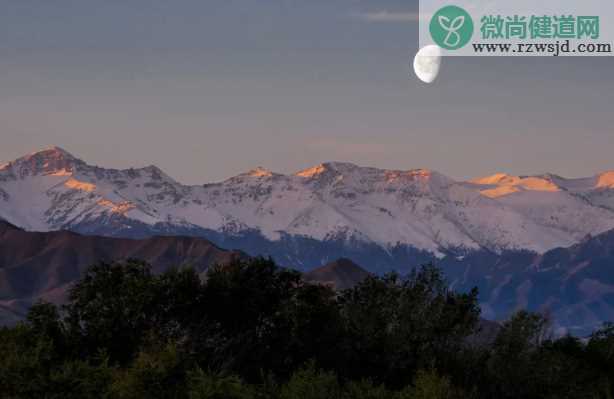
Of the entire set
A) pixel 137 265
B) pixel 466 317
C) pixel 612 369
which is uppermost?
pixel 137 265

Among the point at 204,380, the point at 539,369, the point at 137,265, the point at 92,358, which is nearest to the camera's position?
the point at 204,380

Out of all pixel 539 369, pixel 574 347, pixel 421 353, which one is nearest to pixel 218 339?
pixel 421 353

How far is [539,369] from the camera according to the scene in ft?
361

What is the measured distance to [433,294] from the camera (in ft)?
Result: 388

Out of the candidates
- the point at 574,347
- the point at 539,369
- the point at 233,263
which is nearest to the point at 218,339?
the point at 233,263

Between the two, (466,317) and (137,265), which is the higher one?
(137,265)

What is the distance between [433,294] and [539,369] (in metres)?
14.4

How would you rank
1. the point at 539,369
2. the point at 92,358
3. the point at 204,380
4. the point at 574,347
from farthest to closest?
1. the point at 574,347
2. the point at 539,369
3. the point at 92,358
4. the point at 204,380

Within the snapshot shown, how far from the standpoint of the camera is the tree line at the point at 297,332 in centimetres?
10650

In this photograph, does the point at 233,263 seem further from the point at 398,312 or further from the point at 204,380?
the point at 204,380

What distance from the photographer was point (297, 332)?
369 feet

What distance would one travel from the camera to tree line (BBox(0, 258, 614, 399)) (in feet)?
349

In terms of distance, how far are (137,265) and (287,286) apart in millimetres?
16806

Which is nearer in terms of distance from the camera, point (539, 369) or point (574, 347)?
point (539, 369)
